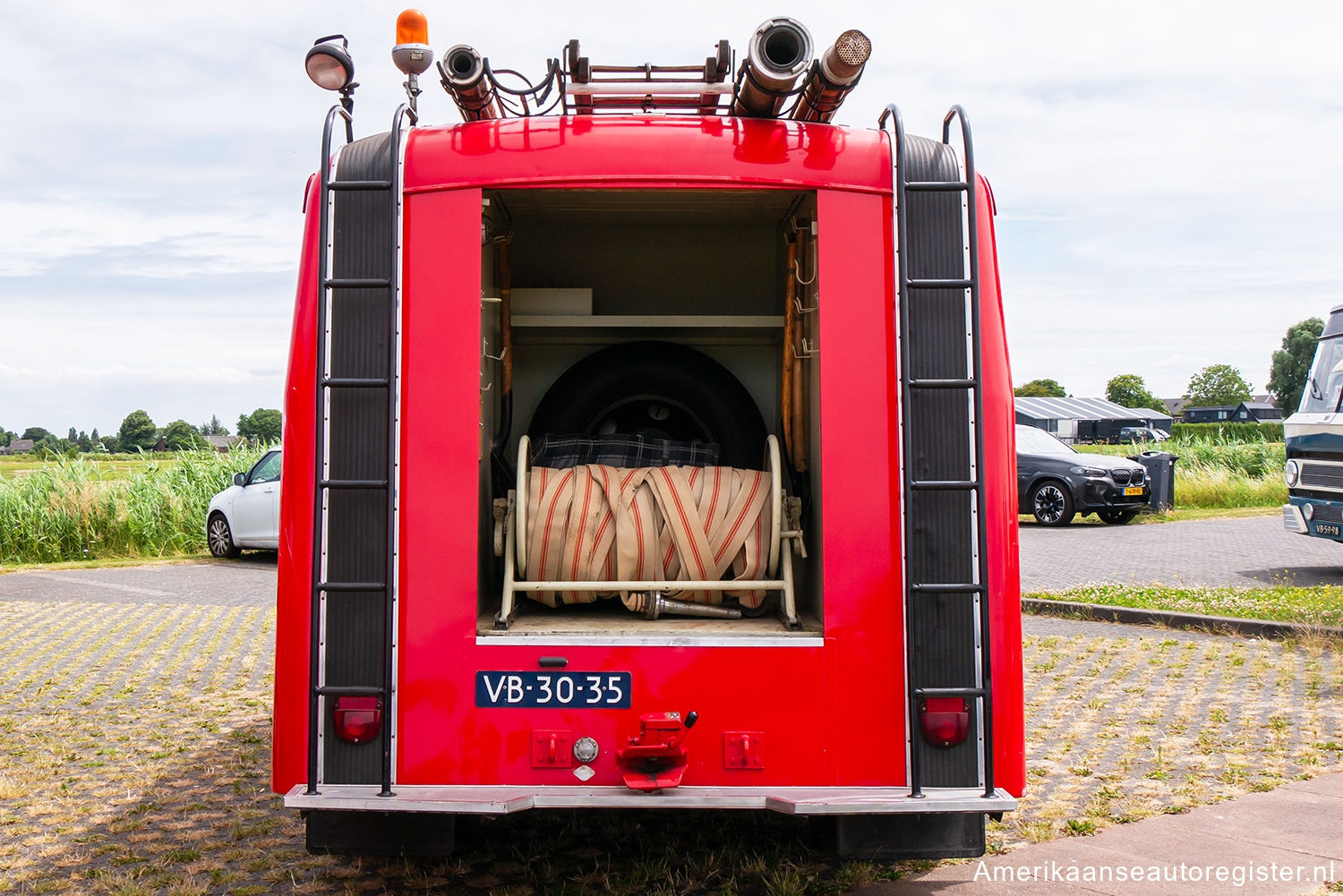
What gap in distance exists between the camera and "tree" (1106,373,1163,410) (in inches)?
→ 3824

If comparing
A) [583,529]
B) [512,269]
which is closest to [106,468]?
[512,269]

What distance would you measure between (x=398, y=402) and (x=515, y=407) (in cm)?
217

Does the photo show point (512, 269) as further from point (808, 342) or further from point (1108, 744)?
point (1108, 744)

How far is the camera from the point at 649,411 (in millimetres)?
5438

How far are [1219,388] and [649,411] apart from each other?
345 ft

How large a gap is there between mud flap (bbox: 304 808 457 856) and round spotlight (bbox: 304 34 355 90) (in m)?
2.34

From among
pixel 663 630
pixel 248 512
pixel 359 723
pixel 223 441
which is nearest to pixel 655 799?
pixel 663 630

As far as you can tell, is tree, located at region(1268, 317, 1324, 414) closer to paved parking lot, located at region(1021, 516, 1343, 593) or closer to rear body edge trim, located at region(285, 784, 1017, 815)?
paved parking lot, located at region(1021, 516, 1343, 593)

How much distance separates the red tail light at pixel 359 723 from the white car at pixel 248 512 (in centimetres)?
1106

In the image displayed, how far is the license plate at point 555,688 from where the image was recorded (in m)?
3.28

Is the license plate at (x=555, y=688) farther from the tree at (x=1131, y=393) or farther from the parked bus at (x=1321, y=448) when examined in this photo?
the tree at (x=1131, y=393)

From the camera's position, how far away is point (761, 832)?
14.3 ft

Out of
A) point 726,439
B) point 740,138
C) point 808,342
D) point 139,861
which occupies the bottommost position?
point 139,861

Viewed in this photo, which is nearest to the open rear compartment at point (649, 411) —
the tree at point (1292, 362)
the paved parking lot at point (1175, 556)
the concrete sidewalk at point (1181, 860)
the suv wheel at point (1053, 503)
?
the concrete sidewalk at point (1181, 860)
